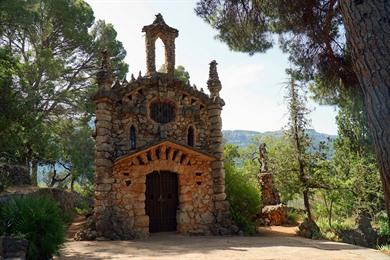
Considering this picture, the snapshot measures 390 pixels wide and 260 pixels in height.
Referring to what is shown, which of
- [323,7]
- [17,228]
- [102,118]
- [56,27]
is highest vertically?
[56,27]

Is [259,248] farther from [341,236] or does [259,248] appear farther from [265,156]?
[265,156]

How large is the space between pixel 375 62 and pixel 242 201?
11.7m

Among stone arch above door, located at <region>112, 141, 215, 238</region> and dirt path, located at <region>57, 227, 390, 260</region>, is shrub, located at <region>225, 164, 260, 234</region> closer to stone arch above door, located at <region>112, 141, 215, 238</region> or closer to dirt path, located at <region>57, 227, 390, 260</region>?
stone arch above door, located at <region>112, 141, 215, 238</region>

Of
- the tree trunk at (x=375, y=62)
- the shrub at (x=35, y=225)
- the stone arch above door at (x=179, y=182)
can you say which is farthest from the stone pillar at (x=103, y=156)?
the tree trunk at (x=375, y=62)

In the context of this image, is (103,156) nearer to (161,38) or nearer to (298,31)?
(161,38)

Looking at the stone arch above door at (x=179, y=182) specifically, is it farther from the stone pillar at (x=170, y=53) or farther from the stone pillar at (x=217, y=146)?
the stone pillar at (x=170, y=53)

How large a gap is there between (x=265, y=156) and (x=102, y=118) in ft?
28.9

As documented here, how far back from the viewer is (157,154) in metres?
13.4

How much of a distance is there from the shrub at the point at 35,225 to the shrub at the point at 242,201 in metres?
7.46

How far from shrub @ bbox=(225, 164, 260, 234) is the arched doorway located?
2.14m

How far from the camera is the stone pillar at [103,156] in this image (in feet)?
41.4

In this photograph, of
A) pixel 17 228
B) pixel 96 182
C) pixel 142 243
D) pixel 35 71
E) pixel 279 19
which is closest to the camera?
pixel 17 228

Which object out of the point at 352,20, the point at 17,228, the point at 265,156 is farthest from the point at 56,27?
the point at 352,20

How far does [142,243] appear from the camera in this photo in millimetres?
11430
